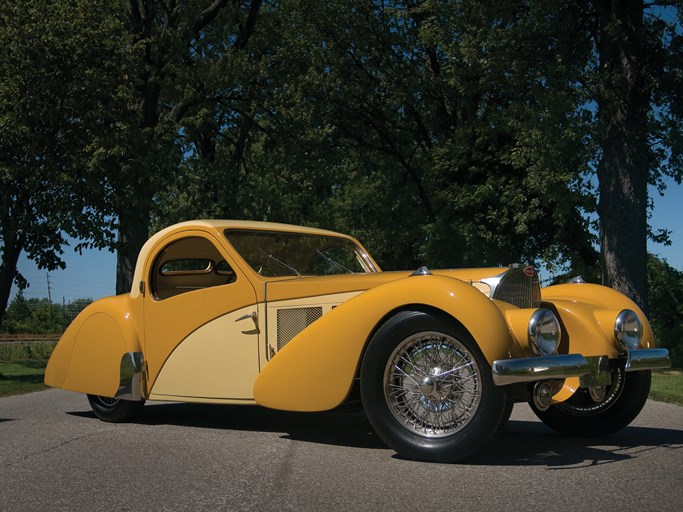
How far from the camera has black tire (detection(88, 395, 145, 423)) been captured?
22.3ft

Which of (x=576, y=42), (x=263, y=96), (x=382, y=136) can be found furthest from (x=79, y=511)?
(x=382, y=136)

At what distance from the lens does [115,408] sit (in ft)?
22.7

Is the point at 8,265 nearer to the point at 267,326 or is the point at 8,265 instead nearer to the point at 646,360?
the point at 267,326

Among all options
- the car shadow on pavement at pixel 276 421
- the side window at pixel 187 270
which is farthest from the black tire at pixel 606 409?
the side window at pixel 187 270

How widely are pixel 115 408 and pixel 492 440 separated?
3535 mm

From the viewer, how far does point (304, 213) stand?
85.2ft

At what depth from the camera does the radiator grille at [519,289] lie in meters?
5.21

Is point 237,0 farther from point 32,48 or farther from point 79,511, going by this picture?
point 79,511

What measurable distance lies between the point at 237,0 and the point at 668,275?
81.5 feet

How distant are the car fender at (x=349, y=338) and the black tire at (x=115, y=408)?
6.02ft

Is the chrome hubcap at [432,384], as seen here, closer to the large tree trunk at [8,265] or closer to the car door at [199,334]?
the car door at [199,334]

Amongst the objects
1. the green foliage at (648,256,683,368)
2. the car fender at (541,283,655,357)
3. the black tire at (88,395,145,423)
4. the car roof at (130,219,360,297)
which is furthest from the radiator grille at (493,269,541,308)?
the green foliage at (648,256,683,368)

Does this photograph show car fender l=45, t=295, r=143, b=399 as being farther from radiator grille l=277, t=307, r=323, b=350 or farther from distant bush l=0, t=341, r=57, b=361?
distant bush l=0, t=341, r=57, b=361

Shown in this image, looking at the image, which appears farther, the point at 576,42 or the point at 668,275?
the point at 668,275
